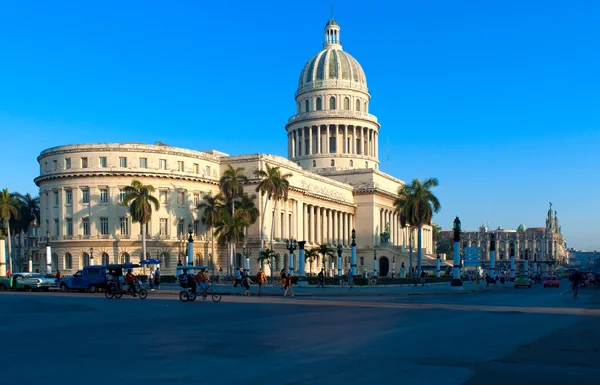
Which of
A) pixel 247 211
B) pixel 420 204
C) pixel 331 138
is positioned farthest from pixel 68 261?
pixel 331 138

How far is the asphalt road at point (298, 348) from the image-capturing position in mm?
11977

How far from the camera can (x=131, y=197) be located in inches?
2940

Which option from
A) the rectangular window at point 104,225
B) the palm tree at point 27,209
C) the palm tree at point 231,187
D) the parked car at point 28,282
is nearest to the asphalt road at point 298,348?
the parked car at point 28,282

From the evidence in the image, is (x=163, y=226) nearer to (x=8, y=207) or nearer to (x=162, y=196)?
(x=162, y=196)

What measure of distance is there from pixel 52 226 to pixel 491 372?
77.6m

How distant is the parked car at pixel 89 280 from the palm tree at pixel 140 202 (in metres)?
26.3

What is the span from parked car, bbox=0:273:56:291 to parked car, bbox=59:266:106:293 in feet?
9.83

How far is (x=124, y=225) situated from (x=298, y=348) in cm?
6821

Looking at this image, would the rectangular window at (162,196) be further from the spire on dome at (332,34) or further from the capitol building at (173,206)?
the spire on dome at (332,34)

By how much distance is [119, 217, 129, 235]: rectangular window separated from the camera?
80625 millimetres

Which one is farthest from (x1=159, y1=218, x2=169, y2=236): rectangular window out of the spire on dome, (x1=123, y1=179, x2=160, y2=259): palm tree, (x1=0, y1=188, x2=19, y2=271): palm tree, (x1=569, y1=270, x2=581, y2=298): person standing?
the spire on dome

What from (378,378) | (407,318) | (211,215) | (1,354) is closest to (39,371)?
(1,354)

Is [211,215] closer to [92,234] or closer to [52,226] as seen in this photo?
[92,234]

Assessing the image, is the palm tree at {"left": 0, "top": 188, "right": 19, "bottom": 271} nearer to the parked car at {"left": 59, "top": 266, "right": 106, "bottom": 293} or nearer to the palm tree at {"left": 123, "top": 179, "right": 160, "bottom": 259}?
the palm tree at {"left": 123, "top": 179, "right": 160, "bottom": 259}
